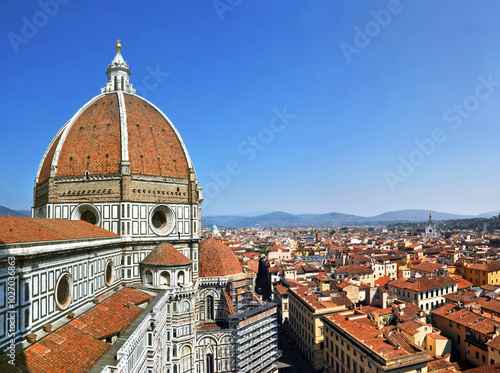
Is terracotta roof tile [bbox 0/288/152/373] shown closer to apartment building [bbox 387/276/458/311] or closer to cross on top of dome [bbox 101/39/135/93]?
cross on top of dome [bbox 101/39/135/93]

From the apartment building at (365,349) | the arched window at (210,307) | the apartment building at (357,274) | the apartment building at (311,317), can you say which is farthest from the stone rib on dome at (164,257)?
the apartment building at (357,274)

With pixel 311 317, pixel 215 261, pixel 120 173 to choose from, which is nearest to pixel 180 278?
pixel 215 261

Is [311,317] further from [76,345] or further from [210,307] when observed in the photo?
[76,345]

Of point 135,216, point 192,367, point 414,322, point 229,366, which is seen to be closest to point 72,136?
point 135,216

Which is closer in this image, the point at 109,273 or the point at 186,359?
the point at 109,273

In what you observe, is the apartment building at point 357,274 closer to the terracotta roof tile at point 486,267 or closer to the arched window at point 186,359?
the terracotta roof tile at point 486,267

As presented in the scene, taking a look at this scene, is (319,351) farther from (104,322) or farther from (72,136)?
(72,136)

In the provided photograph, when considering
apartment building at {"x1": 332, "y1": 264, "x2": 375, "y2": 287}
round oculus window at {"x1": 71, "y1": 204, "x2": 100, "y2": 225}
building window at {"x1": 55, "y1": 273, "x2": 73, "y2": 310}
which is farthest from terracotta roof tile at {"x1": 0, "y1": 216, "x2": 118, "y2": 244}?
apartment building at {"x1": 332, "y1": 264, "x2": 375, "y2": 287}
